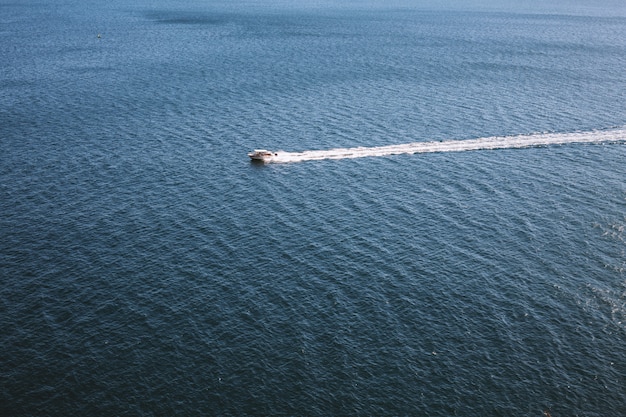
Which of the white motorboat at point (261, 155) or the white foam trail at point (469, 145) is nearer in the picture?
the white motorboat at point (261, 155)

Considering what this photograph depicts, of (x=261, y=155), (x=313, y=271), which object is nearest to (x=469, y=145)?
(x=261, y=155)

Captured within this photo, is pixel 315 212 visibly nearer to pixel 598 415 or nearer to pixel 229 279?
pixel 229 279

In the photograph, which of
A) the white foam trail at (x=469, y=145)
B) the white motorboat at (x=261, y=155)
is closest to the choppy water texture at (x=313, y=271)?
the white foam trail at (x=469, y=145)

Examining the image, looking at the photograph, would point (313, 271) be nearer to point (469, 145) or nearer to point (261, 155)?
point (261, 155)

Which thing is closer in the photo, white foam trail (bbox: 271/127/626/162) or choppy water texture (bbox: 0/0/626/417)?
choppy water texture (bbox: 0/0/626/417)

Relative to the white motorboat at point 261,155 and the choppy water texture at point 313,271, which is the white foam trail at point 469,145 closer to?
the choppy water texture at point 313,271

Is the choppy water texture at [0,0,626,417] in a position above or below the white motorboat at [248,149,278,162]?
below

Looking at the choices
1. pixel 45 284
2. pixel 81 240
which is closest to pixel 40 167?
A: pixel 81 240

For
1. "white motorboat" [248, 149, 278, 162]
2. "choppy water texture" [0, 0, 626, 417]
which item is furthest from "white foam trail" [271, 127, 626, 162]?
"white motorboat" [248, 149, 278, 162]

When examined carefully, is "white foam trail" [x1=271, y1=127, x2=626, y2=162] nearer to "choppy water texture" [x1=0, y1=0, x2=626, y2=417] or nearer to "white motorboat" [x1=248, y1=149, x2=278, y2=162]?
"choppy water texture" [x1=0, y1=0, x2=626, y2=417]
